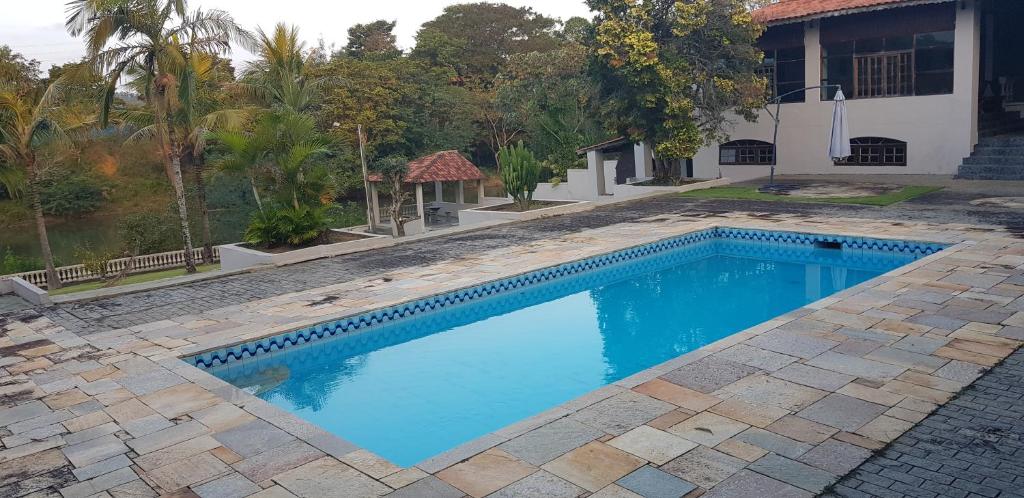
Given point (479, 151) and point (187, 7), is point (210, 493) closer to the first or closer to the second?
point (187, 7)

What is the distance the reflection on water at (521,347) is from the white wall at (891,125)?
983cm

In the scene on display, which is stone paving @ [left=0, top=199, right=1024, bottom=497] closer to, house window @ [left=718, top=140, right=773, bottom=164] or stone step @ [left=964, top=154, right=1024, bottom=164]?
stone step @ [left=964, top=154, right=1024, bottom=164]

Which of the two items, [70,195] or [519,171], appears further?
[70,195]

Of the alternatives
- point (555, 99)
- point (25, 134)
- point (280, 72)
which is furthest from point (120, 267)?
point (555, 99)

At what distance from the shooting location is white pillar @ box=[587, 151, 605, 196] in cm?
2534

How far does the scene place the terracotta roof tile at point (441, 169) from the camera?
24.6 meters

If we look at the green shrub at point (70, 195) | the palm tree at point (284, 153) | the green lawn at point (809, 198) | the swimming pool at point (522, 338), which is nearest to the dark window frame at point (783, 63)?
the green lawn at point (809, 198)

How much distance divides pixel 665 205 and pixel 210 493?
16.4 metres

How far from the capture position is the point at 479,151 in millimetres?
41438

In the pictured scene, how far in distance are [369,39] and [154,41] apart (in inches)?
1108

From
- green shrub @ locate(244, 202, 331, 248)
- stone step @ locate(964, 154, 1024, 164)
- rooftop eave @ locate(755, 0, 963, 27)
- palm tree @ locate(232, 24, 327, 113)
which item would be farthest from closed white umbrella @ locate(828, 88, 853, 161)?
palm tree @ locate(232, 24, 327, 113)

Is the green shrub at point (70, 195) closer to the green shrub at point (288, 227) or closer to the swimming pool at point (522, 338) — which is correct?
the green shrub at point (288, 227)

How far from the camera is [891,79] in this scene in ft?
74.0

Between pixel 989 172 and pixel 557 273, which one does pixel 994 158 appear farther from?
pixel 557 273
